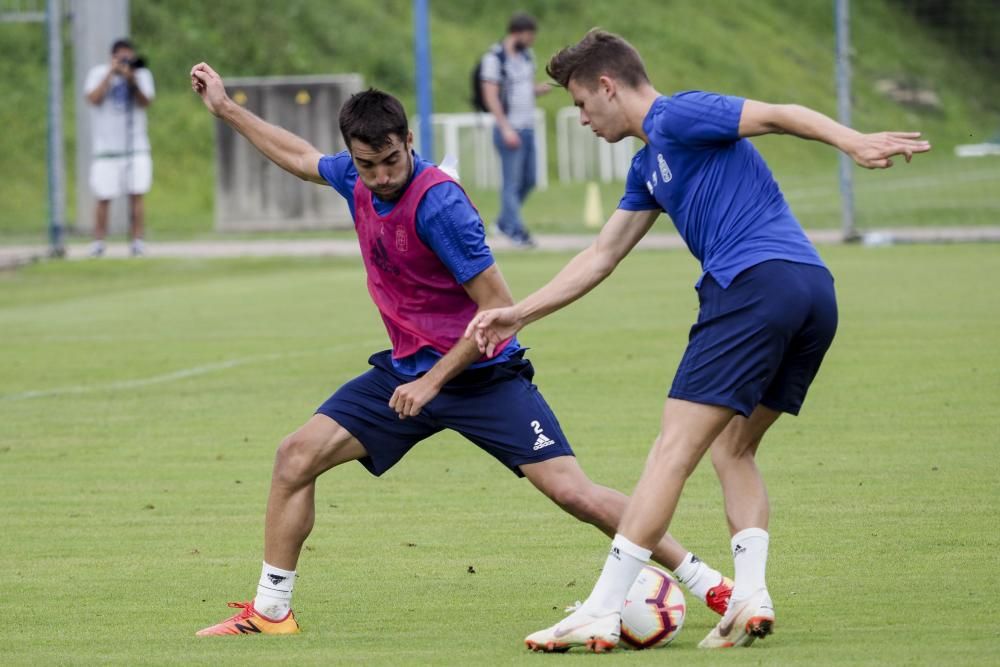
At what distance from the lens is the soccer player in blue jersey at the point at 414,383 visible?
6141 millimetres

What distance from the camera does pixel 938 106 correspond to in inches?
1235

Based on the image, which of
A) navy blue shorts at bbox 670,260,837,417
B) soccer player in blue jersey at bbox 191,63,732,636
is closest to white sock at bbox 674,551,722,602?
soccer player in blue jersey at bbox 191,63,732,636

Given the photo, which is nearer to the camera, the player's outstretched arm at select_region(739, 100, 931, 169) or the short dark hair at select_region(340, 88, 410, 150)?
the player's outstretched arm at select_region(739, 100, 931, 169)

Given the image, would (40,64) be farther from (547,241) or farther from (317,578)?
(317,578)

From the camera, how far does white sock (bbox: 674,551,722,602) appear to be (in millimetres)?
6238

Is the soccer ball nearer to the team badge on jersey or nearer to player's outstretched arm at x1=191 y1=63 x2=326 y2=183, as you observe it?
the team badge on jersey

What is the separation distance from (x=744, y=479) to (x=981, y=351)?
23.2 ft

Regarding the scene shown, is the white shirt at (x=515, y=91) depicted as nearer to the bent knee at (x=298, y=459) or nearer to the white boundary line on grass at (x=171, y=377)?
the white boundary line on grass at (x=171, y=377)

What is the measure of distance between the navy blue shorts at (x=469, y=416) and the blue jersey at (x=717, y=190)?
0.85 meters

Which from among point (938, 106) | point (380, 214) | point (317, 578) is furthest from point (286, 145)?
point (938, 106)

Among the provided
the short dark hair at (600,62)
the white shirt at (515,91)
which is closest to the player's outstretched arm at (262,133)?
the short dark hair at (600,62)

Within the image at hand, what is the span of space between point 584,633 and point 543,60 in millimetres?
33634

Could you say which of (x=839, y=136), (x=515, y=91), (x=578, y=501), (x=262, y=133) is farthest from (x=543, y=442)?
(x=515, y=91)

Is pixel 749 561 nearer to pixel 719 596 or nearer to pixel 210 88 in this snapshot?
pixel 719 596
